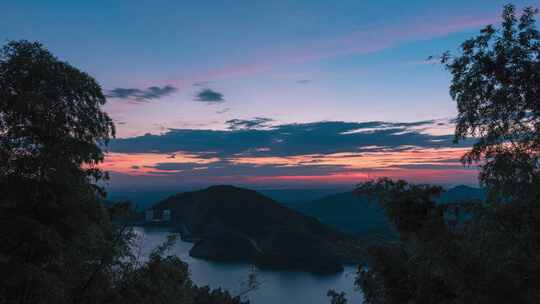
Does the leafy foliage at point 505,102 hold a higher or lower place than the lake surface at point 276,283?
higher

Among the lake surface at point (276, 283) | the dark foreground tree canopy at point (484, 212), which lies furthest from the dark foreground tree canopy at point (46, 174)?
the lake surface at point (276, 283)

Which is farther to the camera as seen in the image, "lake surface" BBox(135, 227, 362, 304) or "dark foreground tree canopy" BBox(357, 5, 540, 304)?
"lake surface" BBox(135, 227, 362, 304)

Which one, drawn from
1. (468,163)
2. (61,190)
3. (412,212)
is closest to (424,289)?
(412,212)

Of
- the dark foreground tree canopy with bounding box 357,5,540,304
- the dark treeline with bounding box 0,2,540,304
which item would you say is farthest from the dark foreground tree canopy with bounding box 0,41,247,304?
the dark foreground tree canopy with bounding box 357,5,540,304

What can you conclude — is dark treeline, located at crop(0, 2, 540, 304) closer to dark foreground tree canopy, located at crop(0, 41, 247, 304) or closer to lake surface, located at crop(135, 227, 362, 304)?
dark foreground tree canopy, located at crop(0, 41, 247, 304)

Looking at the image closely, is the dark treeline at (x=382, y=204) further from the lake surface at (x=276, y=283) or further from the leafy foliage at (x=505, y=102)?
the lake surface at (x=276, y=283)

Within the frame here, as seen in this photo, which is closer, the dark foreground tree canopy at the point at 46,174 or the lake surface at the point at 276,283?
the dark foreground tree canopy at the point at 46,174

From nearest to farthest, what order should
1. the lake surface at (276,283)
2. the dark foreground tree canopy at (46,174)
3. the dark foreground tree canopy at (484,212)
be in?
the dark foreground tree canopy at (484,212)
the dark foreground tree canopy at (46,174)
the lake surface at (276,283)
